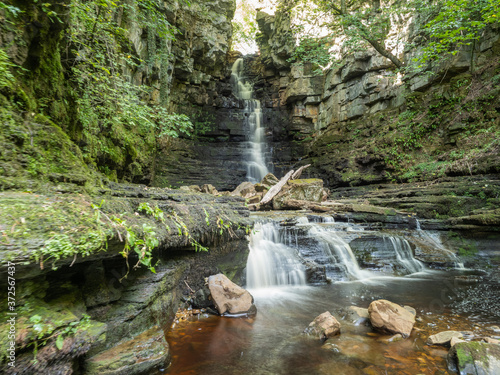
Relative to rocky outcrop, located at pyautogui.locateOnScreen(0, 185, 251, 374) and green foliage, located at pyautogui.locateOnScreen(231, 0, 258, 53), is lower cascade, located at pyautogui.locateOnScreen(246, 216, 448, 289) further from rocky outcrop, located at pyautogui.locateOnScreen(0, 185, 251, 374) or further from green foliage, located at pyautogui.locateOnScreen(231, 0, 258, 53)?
green foliage, located at pyautogui.locateOnScreen(231, 0, 258, 53)

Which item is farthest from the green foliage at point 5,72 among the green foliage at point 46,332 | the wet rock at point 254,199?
the wet rock at point 254,199

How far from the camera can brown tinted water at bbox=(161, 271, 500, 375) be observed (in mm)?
2514

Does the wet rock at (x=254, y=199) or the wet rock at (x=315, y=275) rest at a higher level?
the wet rock at (x=254, y=199)

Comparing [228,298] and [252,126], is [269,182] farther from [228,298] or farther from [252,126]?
[228,298]

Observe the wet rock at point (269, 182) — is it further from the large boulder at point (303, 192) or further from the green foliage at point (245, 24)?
the green foliage at point (245, 24)

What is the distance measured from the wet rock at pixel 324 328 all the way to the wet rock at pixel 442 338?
1.06 metres

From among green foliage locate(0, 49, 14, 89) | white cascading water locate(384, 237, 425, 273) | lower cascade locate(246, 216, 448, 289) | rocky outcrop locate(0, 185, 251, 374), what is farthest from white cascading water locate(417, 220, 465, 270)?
green foliage locate(0, 49, 14, 89)

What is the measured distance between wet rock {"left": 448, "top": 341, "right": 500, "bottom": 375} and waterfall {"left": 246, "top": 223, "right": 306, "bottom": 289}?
329 cm

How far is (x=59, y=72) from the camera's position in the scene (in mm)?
4035

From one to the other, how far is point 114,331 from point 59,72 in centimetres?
414

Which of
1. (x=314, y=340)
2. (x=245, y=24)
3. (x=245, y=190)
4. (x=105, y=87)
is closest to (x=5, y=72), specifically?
(x=105, y=87)

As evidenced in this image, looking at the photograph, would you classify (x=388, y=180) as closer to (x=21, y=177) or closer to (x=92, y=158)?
(x=92, y=158)

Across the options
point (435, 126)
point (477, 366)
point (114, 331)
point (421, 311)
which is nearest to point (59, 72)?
point (114, 331)

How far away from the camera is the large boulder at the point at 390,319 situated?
3.12 m
